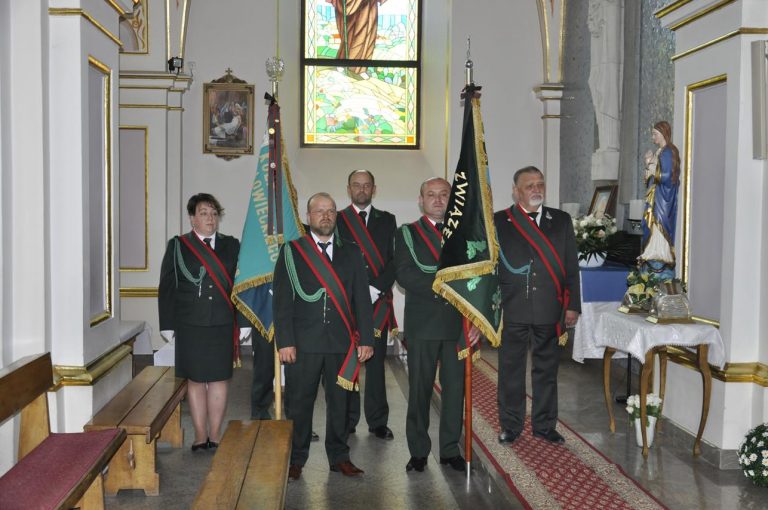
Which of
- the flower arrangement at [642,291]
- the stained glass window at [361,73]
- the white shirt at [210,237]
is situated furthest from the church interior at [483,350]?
the stained glass window at [361,73]

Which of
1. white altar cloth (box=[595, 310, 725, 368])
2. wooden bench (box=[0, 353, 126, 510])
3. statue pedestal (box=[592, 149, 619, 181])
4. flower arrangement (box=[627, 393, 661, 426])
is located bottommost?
flower arrangement (box=[627, 393, 661, 426])

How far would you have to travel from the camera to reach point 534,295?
216 inches

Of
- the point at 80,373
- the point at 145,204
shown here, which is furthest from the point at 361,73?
the point at 80,373

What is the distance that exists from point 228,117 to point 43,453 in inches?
273

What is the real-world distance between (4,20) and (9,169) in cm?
72

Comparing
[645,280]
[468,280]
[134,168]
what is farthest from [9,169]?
[134,168]

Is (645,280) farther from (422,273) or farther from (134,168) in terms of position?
(134,168)

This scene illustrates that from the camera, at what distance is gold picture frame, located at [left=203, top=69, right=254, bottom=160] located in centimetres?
1005

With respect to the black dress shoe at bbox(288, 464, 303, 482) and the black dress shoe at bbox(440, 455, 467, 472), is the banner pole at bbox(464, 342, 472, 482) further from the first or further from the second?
the black dress shoe at bbox(288, 464, 303, 482)

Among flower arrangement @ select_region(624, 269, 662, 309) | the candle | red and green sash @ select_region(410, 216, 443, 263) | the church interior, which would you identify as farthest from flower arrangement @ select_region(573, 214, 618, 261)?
A: red and green sash @ select_region(410, 216, 443, 263)

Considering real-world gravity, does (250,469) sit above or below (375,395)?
above

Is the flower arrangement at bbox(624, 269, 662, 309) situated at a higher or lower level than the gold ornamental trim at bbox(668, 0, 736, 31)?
lower

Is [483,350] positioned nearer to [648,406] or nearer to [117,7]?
[648,406]

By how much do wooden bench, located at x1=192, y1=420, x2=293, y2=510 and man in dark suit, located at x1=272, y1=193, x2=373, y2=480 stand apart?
387 mm
